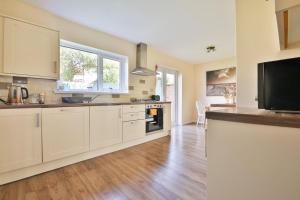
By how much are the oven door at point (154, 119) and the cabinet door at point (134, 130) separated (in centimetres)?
19

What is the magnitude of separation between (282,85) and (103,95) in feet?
9.46

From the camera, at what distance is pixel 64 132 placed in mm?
2094

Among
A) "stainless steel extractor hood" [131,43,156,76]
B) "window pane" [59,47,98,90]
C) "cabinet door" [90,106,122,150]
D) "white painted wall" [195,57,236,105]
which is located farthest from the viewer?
"white painted wall" [195,57,236,105]

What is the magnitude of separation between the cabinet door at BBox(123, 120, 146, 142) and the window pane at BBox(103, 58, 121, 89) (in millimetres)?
997

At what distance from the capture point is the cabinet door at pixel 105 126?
243cm

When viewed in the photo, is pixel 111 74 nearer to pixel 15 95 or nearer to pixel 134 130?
pixel 134 130

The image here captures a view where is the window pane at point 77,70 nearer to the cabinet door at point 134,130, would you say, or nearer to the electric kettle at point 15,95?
the electric kettle at point 15,95

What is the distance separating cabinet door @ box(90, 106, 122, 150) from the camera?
7.98 ft

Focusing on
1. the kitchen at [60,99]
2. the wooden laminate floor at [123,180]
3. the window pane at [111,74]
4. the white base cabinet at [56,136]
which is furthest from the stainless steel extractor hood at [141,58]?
the wooden laminate floor at [123,180]

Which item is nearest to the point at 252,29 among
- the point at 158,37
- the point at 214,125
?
the point at 214,125

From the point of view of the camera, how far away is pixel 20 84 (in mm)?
2105

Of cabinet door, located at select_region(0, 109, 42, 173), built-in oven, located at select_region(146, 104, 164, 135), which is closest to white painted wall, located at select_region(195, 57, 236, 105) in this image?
built-in oven, located at select_region(146, 104, 164, 135)

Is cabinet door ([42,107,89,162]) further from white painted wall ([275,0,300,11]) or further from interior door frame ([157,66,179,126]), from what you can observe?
interior door frame ([157,66,179,126])

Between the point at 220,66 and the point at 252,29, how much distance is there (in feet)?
12.7
